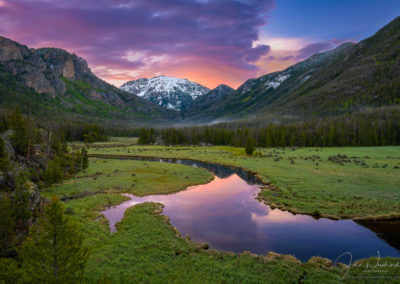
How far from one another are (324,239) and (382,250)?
Result: 441 centimetres

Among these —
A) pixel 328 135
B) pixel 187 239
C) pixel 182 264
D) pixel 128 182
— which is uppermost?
pixel 328 135

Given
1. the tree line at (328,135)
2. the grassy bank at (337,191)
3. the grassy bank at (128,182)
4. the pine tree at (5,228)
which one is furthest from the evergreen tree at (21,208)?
the tree line at (328,135)

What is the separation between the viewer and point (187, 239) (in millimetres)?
20953

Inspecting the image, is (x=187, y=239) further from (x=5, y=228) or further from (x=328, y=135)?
(x=328, y=135)

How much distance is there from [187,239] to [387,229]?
21.0 m

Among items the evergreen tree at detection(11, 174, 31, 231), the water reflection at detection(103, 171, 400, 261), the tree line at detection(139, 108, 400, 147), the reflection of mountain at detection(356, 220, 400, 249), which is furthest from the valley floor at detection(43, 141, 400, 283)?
the tree line at detection(139, 108, 400, 147)

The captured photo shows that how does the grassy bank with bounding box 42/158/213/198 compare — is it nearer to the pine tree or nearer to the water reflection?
the water reflection

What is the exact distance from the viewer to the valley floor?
14875 mm

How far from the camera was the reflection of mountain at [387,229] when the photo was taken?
822 inches

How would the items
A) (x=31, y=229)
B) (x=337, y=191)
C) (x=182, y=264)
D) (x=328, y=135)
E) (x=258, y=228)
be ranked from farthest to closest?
1. (x=328, y=135)
2. (x=337, y=191)
3. (x=258, y=228)
4. (x=182, y=264)
5. (x=31, y=229)

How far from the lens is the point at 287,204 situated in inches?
1224

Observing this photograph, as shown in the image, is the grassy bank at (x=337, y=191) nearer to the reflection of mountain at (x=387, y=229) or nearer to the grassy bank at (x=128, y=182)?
the reflection of mountain at (x=387, y=229)

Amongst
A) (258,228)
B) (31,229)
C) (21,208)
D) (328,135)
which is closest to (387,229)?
(258,228)

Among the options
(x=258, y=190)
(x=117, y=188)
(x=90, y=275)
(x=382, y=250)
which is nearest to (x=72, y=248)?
(x=90, y=275)
